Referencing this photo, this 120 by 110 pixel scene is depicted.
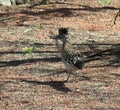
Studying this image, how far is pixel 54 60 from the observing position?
8.95 meters

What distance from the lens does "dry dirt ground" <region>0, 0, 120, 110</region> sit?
6.99m

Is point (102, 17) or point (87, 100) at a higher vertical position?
point (87, 100)

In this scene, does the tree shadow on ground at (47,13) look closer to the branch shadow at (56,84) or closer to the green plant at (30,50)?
the green plant at (30,50)

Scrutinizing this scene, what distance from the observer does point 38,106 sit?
266 inches

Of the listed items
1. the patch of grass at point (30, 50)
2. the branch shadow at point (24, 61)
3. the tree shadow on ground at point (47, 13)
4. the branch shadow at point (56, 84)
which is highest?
the branch shadow at point (56, 84)

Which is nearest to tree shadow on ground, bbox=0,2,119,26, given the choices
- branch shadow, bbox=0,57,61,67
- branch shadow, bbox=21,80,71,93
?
branch shadow, bbox=0,57,61,67

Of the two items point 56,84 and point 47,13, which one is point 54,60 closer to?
point 56,84

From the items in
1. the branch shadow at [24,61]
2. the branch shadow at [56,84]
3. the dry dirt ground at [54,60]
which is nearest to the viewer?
the dry dirt ground at [54,60]

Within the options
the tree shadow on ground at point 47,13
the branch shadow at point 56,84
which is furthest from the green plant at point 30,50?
the tree shadow on ground at point 47,13

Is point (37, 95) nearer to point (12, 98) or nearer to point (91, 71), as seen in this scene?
point (12, 98)

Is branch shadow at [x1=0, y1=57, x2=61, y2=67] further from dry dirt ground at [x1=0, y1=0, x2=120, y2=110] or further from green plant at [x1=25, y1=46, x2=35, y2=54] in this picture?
green plant at [x1=25, y1=46, x2=35, y2=54]

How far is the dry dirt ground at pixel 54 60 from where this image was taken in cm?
699

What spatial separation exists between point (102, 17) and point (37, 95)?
18.1 feet

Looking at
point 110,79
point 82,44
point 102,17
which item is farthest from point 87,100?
point 102,17
